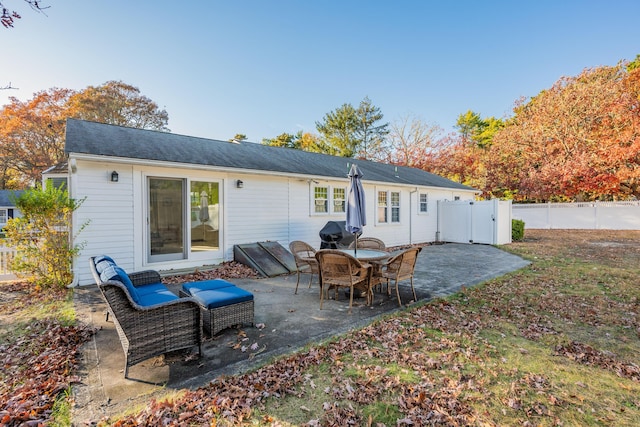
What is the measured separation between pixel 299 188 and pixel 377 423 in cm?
846

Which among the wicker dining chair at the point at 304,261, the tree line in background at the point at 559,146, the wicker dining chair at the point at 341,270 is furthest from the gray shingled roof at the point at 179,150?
the tree line in background at the point at 559,146

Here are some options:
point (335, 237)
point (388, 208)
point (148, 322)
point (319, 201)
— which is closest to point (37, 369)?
point (148, 322)

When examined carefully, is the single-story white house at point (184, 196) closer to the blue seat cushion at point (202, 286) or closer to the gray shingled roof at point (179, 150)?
the gray shingled roof at point (179, 150)

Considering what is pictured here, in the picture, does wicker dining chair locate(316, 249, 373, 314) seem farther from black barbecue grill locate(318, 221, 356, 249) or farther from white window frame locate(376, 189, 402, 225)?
white window frame locate(376, 189, 402, 225)

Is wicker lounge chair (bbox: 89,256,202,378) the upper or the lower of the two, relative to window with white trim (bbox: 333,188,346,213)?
lower

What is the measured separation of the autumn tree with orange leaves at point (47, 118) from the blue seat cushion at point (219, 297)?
24.9 m

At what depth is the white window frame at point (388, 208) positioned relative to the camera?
12711 millimetres

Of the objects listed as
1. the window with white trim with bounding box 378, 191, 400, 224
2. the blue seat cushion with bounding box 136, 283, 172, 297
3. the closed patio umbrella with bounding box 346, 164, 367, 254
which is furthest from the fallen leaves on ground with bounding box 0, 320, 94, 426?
the window with white trim with bounding box 378, 191, 400, 224

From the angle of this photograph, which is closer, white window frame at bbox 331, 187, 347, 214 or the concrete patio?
the concrete patio

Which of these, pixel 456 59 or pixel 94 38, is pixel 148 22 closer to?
pixel 94 38

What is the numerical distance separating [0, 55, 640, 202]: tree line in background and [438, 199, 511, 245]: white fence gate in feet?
31.2

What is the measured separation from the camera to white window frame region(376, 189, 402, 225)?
12.7 meters

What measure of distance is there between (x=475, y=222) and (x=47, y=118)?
28872 mm

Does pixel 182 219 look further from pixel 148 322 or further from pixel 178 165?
pixel 148 322
